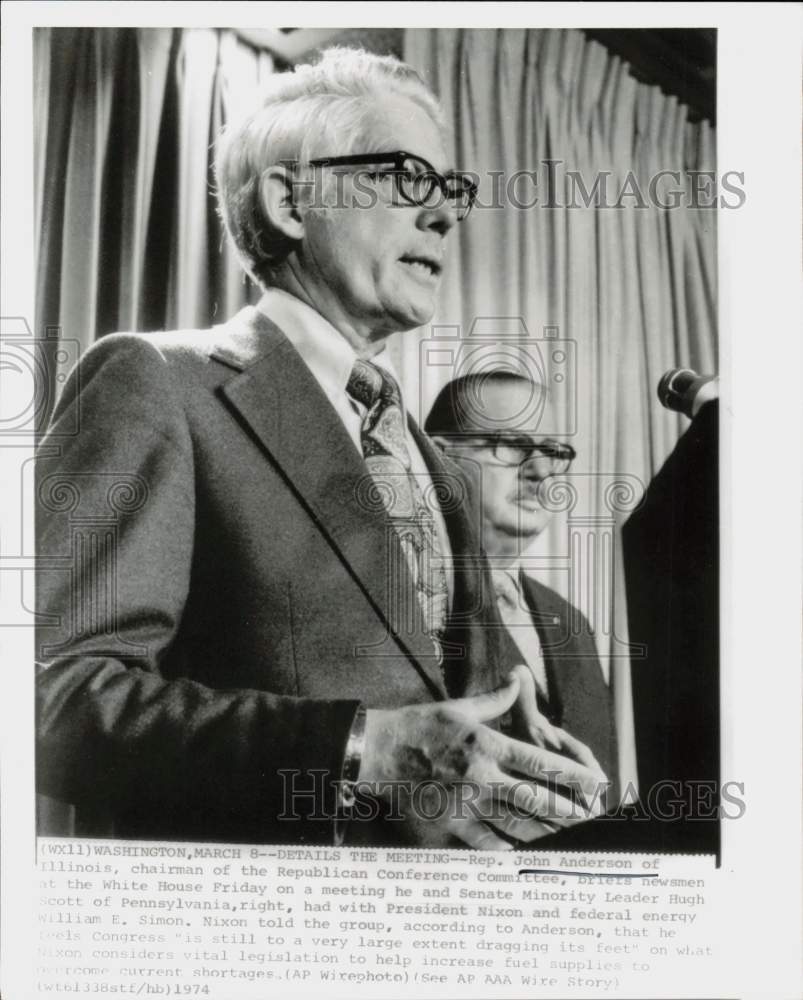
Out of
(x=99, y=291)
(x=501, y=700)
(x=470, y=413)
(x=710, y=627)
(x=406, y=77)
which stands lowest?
(x=501, y=700)

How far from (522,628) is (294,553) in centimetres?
45

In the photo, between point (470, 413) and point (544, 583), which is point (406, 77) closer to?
point (470, 413)

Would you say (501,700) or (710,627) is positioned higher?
(710,627)

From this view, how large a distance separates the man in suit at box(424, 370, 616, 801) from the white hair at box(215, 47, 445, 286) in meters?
0.46

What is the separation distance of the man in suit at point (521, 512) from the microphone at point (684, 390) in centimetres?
21

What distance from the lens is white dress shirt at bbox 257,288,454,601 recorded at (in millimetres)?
1892

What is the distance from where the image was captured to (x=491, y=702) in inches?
74.0

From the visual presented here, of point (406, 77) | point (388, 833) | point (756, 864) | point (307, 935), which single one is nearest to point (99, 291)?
point (406, 77)

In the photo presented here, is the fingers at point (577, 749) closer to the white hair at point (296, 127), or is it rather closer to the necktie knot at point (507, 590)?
the necktie knot at point (507, 590)

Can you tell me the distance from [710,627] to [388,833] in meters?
0.72

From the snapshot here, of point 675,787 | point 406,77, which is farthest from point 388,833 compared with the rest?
point 406,77

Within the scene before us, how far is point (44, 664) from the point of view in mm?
1921

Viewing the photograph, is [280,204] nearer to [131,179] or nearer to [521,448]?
[131,179]

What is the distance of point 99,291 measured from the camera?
193 cm
